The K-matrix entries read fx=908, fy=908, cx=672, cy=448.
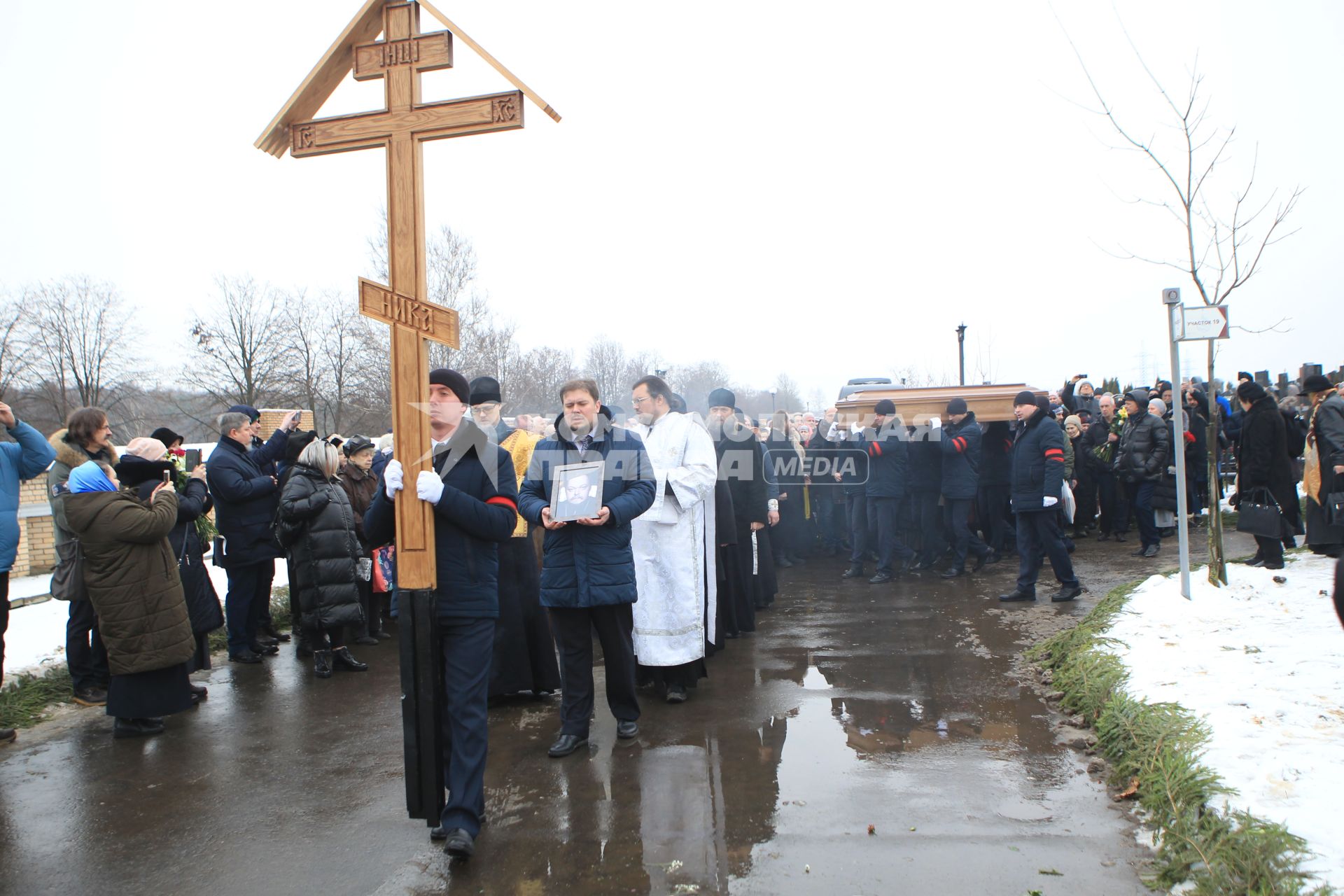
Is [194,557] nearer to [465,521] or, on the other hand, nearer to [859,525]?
[465,521]

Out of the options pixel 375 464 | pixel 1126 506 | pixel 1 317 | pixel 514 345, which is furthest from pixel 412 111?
pixel 1 317

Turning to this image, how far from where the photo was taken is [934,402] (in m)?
12.7

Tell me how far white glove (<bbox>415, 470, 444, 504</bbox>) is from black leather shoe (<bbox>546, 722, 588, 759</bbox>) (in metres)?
1.82

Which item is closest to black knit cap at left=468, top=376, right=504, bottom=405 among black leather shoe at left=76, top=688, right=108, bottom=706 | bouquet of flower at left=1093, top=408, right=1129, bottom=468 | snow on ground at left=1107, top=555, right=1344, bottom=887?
black leather shoe at left=76, top=688, right=108, bottom=706

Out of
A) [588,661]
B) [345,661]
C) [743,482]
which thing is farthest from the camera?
[743,482]

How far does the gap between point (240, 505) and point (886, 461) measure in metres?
6.91

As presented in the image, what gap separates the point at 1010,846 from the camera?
11.8 feet

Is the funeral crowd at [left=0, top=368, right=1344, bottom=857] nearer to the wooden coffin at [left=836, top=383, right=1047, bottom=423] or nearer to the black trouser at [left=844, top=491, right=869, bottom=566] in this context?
the black trouser at [left=844, top=491, right=869, bottom=566]

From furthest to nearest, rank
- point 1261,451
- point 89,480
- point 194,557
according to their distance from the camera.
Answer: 1. point 1261,451
2. point 194,557
3. point 89,480

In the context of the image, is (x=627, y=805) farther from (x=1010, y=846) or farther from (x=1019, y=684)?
(x=1019, y=684)

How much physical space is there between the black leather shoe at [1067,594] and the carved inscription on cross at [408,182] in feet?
21.9

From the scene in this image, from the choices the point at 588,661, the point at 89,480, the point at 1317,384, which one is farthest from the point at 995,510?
the point at 89,480

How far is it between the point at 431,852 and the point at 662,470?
283 centimetres

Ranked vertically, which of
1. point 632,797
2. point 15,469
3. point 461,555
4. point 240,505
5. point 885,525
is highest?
point 15,469
